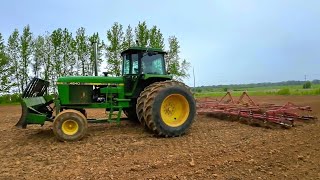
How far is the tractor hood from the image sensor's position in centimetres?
902

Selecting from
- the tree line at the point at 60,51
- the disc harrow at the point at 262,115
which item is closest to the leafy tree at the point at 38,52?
the tree line at the point at 60,51

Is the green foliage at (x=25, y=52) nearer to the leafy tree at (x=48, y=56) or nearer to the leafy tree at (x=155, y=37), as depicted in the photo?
the leafy tree at (x=48, y=56)

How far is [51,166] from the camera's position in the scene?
5980 mm

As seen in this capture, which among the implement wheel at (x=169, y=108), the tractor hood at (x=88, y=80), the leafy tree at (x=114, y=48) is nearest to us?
the implement wheel at (x=169, y=108)

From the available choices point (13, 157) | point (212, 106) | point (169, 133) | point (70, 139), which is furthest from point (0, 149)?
point (212, 106)

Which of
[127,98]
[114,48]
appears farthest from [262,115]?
[114,48]

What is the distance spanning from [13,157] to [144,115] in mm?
3121

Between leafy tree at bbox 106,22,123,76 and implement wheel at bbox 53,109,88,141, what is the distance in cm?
2350

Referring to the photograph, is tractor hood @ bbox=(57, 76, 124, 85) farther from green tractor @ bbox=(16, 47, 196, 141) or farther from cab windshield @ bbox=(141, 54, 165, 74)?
cab windshield @ bbox=(141, 54, 165, 74)

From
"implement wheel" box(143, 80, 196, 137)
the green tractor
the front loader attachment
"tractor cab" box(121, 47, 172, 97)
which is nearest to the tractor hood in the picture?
the green tractor

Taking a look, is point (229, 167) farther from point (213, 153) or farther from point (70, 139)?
point (70, 139)

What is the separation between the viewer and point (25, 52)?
3409cm

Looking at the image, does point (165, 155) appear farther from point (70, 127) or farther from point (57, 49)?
point (57, 49)

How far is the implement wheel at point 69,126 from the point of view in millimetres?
7934
